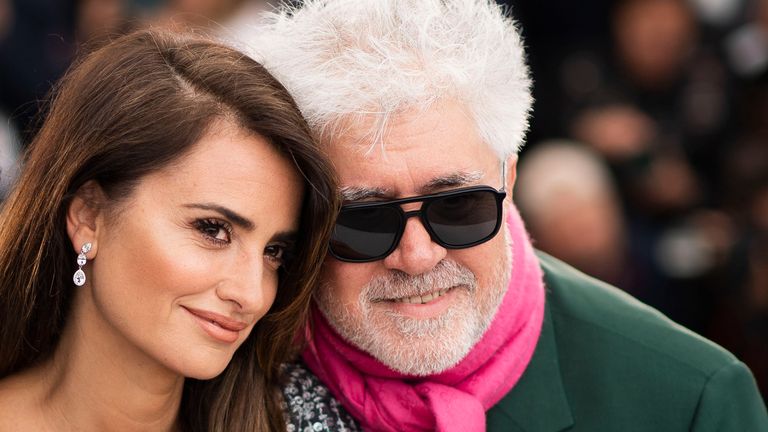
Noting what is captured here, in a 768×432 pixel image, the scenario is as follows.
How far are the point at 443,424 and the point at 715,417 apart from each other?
0.80 metres

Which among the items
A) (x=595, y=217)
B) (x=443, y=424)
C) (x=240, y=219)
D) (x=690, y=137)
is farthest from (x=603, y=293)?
(x=690, y=137)

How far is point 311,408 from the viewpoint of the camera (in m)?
3.42

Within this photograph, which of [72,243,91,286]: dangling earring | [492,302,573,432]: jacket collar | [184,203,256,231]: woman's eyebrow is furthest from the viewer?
[492,302,573,432]: jacket collar

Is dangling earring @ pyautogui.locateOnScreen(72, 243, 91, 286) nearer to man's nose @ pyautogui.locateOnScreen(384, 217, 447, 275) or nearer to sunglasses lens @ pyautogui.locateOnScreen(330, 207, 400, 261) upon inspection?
sunglasses lens @ pyautogui.locateOnScreen(330, 207, 400, 261)

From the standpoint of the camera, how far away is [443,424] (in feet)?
10.5

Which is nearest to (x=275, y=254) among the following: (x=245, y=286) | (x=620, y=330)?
(x=245, y=286)

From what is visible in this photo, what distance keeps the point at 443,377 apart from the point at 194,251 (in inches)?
35.0

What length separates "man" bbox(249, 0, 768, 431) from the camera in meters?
3.21

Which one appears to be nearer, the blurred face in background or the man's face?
the man's face

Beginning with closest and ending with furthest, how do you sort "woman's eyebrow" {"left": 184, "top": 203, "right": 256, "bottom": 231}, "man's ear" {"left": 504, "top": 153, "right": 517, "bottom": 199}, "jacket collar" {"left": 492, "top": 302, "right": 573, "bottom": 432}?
"woman's eyebrow" {"left": 184, "top": 203, "right": 256, "bottom": 231} < "jacket collar" {"left": 492, "top": 302, "right": 573, "bottom": 432} < "man's ear" {"left": 504, "top": 153, "right": 517, "bottom": 199}

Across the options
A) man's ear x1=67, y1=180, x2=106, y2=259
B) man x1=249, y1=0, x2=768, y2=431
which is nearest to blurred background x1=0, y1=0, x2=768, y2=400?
man x1=249, y1=0, x2=768, y2=431

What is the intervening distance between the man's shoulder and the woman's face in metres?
1.07

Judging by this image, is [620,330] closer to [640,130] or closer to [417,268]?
[417,268]

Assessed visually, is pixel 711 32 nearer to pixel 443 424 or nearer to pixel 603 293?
pixel 603 293
